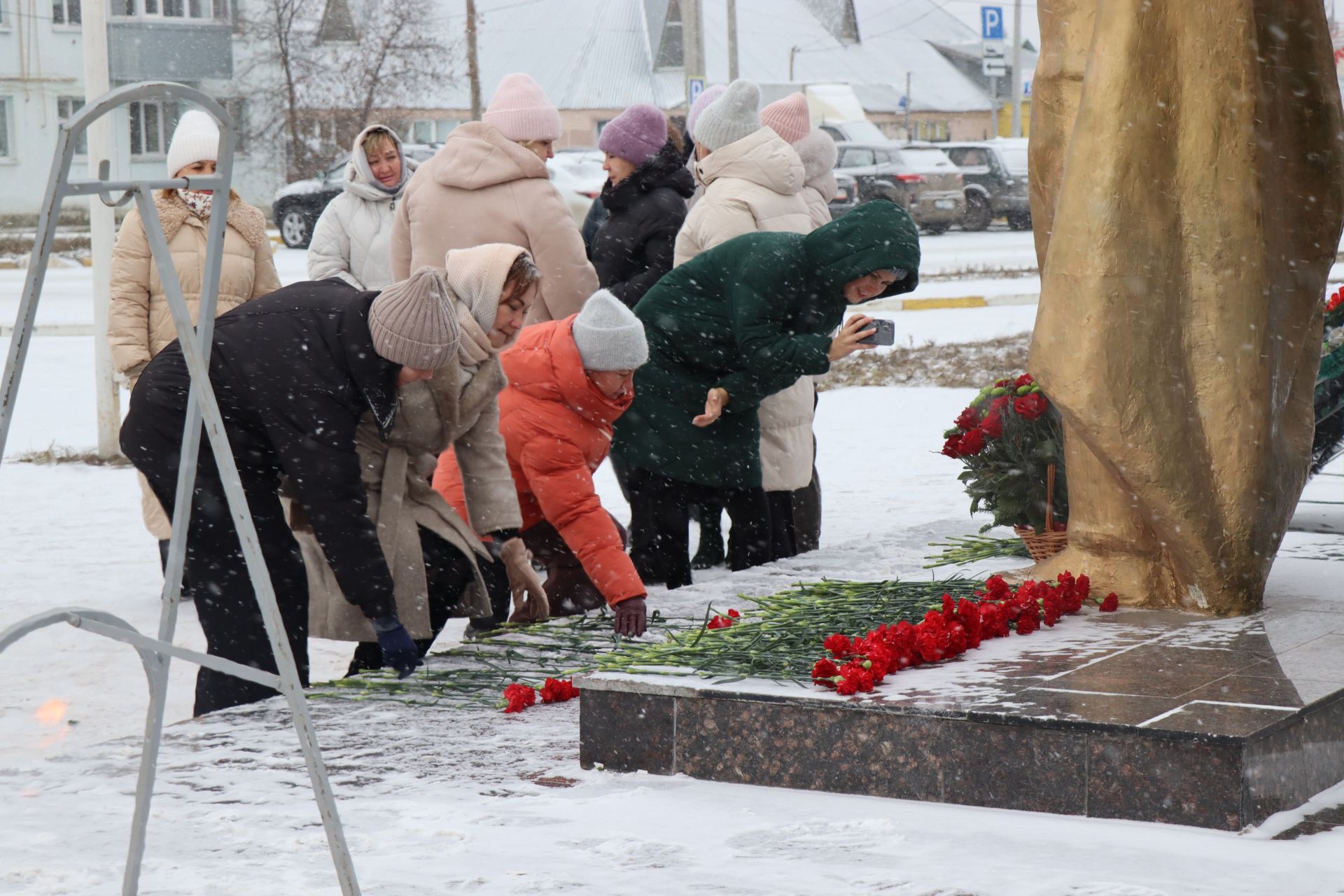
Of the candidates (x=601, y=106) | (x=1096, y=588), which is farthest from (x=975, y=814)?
(x=601, y=106)

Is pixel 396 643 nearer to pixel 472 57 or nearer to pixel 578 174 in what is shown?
pixel 578 174

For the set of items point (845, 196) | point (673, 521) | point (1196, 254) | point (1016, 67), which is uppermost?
point (1016, 67)

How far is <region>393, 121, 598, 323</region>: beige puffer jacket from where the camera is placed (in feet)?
19.5

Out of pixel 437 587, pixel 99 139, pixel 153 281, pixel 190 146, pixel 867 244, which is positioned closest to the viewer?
pixel 437 587

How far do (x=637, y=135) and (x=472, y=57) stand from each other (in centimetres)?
2108

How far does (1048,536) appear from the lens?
16.8 ft

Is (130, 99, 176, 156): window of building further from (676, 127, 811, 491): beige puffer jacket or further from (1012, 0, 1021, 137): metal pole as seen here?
(676, 127, 811, 491): beige puffer jacket

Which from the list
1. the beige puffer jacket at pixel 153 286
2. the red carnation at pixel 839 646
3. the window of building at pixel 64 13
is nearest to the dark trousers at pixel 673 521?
the beige puffer jacket at pixel 153 286

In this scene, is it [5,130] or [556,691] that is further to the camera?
[5,130]

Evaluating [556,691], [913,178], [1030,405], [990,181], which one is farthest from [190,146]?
[990,181]

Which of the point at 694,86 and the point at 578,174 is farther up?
the point at 694,86

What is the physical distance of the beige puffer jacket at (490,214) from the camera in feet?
19.5

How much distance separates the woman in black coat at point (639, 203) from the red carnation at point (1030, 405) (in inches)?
A: 62.4

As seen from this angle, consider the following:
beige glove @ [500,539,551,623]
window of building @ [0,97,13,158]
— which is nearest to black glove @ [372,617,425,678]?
beige glove @ [500,539,551,623]
